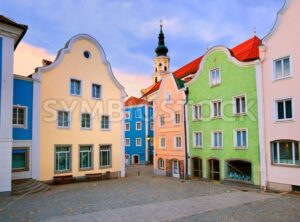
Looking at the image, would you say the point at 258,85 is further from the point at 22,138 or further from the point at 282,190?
the point at 22,138

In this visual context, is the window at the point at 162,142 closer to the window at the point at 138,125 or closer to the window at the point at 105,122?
the window at the point at 105,122

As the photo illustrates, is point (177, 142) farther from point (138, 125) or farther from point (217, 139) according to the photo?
point (138, 125)

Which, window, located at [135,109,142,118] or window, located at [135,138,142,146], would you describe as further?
window, located at [135,109,142,118]

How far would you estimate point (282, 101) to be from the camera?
1741 centimetres

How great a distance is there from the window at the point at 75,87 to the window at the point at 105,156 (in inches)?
218

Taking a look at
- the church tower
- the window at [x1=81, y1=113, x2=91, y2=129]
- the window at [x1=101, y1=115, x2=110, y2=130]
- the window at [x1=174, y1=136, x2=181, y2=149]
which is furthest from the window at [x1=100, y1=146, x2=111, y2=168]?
the church tower

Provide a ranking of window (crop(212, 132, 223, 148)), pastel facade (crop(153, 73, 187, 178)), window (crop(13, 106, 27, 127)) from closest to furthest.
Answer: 1. window (crop(13, 106, 27, 127))
2. window (crop(212, 132, 223, 148))
3. pastel facade (crop(153, 73, 187, 178))

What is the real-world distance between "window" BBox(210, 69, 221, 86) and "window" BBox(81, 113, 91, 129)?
1133 cm

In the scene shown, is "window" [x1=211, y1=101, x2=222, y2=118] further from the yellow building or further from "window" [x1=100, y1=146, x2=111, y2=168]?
"window" [x1=100, y1=146, x2=111, y2=168]

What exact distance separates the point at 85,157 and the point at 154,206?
12.4m

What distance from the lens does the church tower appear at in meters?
57.9

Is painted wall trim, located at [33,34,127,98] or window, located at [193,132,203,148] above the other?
painted wall trim, located at [33,34,127,98]

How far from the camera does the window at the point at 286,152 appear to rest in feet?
53.5

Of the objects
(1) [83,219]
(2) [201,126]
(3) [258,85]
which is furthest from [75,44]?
(1) [83,219]
